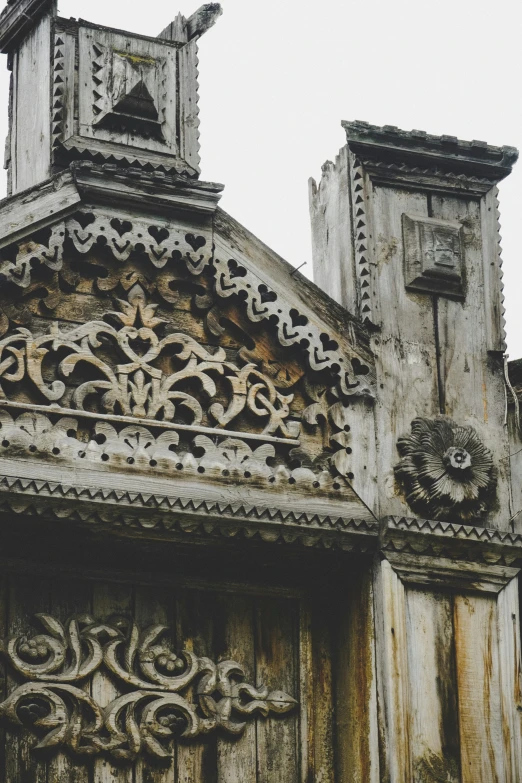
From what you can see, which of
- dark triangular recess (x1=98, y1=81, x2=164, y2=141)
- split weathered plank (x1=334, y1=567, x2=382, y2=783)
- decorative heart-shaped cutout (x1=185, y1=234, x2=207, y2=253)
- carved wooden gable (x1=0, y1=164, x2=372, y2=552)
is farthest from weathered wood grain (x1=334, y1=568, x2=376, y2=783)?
dark triangular recess (x1=98, y1=81, x2=164, y2=141)

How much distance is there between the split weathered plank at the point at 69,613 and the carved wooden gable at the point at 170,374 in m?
0.43

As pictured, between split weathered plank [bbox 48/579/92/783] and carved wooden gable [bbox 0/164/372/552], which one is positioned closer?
split weathered plank [bbox 48/579/92/783]

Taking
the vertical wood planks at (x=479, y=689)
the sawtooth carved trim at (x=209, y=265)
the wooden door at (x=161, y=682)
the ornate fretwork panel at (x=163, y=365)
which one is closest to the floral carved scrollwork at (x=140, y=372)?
the ornate fretwork panel at (x=163, y=365)

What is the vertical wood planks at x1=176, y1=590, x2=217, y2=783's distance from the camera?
5.91 m

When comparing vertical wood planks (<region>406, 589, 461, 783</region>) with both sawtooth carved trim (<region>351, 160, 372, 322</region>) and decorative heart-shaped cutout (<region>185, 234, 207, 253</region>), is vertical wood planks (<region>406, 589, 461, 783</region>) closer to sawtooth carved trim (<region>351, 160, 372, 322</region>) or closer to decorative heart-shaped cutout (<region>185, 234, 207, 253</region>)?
sawtooth carved trim (<region>351, 160, 372, 322</region>)

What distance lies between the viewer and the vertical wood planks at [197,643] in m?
5.91

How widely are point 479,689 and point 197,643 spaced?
109 centimetres

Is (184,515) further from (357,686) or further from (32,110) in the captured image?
(32,110)

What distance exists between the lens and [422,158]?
22.3 ft

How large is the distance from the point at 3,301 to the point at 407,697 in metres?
2.14

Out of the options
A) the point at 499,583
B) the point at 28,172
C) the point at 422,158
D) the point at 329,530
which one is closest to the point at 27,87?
the point at 28,172

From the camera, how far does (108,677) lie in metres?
5.90

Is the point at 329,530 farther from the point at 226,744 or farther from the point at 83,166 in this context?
the point at 83,166

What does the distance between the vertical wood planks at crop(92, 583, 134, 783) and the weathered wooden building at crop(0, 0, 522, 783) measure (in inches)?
0.4
